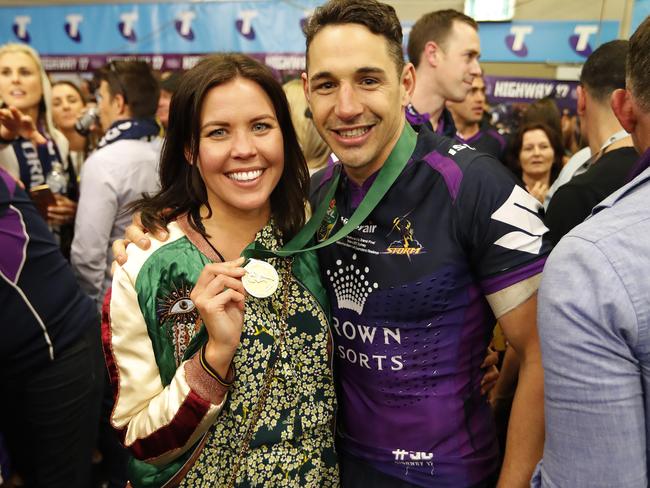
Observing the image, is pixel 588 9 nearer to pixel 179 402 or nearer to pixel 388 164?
pixel 388 164

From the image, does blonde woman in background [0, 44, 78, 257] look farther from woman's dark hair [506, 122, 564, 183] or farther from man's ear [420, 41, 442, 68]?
woman's dark hair [506, 122, 564, 183]

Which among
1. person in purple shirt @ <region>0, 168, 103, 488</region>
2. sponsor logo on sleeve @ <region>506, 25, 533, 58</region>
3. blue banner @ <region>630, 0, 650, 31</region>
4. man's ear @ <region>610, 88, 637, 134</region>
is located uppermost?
blue banner @ <region>630, 0, 650, 31</region>

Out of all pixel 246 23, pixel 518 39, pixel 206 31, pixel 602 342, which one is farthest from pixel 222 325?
pixel 206 31

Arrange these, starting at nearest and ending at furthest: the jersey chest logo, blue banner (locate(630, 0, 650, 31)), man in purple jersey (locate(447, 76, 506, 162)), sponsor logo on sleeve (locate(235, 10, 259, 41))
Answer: the jersey chest logo → man in purple jersey (locate(447, 76, 506, 162)) → blue banner (locate(630, 0, 650, 31)) → sponsor logo on sleeve (locate(235, 10, 259, 41))

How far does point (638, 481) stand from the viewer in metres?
1.00

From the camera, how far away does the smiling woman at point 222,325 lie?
1353mm

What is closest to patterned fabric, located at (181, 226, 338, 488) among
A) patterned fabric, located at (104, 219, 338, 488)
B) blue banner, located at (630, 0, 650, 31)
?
patterned fabric, located at (104, 219, 338, 488)

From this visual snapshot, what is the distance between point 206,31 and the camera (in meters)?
7.42

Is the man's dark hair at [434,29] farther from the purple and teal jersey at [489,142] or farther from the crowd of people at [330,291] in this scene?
the crowd of people at [330,291]

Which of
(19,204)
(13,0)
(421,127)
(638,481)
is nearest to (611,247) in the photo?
(638,481)

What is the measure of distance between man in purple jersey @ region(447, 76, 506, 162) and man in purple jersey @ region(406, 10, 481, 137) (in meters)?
0.72

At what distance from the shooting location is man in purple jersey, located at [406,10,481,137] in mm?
3164

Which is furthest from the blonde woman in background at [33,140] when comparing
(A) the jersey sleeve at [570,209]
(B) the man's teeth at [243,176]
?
(A) the jersey sleeve at [570,209]

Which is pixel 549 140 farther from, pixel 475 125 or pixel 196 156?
pixel 196 156
